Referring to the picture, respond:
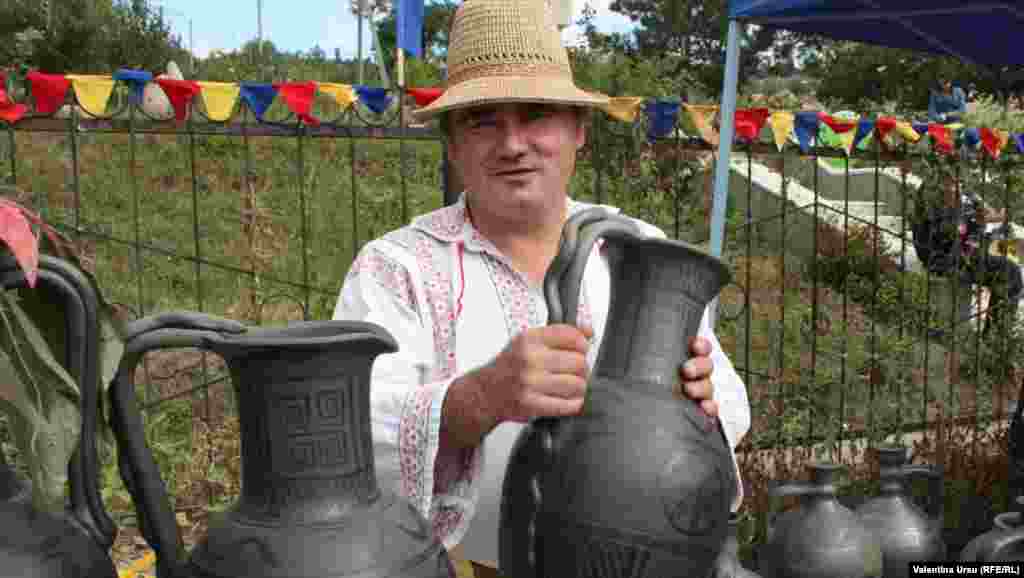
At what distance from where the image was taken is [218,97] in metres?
3.09

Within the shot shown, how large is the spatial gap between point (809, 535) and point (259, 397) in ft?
4.25

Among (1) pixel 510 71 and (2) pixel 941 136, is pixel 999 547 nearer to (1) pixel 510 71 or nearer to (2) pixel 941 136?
(1) pixel 510 71

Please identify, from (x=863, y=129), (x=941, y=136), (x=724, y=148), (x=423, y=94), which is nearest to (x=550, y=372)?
(x=423, y=94)

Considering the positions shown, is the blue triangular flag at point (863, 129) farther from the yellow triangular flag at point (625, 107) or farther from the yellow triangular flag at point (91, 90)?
the yellow triangular flag at point (91, 90)

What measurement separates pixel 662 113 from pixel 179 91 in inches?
70.6

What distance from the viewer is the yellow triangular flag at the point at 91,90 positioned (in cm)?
297

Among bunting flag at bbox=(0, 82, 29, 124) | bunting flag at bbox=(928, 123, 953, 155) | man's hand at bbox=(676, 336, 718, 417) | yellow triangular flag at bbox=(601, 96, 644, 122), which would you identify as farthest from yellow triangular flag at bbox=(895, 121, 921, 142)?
man's hand at bbox=(676, 336, 718, 417)

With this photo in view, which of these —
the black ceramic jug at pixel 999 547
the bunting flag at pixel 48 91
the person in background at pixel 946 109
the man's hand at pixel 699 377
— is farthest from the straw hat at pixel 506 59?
the person in background at pixel 946 109

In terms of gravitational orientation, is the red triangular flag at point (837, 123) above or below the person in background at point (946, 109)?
below

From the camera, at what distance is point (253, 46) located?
15.4m

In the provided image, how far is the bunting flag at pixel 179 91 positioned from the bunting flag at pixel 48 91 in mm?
279

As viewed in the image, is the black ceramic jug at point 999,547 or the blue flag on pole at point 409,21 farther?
the blue flag on pole at point 409,21

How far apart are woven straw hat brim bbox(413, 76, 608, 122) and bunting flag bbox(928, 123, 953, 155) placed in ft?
12.0

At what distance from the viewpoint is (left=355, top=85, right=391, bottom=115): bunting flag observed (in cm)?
323
